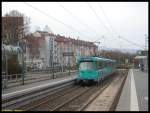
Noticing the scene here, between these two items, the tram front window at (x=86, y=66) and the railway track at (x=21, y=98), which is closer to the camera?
the railway track at (x=21, y=98)

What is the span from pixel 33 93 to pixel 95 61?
40.8ft

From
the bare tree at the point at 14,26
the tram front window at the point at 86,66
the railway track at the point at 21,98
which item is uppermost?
the bare tree at the point at 14,26

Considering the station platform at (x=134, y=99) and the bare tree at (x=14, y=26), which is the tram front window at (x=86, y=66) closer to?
the station platform at (x=134, y=99)

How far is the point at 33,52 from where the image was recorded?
10181 cm

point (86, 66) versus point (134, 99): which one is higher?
point (86, 66)

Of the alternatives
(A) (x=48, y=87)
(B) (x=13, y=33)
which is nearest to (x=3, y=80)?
(A) (x=48, y=87)

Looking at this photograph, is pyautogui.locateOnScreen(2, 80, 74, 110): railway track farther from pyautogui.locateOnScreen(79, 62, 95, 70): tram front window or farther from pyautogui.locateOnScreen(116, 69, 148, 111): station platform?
pyautogui.locateOnScreen(79, 62, 95, 70): tram front window

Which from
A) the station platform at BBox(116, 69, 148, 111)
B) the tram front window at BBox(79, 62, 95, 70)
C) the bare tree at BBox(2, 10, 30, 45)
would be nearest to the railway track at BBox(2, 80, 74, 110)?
the station platform at BBox(116, 69, 148, 111)

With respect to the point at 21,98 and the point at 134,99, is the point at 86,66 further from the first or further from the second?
the point at 134,99

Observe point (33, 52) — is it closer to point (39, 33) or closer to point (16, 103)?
point (39, 33)

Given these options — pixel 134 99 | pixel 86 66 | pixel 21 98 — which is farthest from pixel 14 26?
pixel 134 99

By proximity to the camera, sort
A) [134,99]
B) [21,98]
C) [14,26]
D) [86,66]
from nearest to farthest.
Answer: [134,99] → [21,98] → [86,66] → [14,26]

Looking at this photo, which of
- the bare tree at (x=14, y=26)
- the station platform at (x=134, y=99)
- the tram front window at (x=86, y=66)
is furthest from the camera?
the bare tree at (x=14, y=26)

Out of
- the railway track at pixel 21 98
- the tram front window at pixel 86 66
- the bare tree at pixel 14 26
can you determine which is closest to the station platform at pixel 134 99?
the railway track at pixel 21 98
